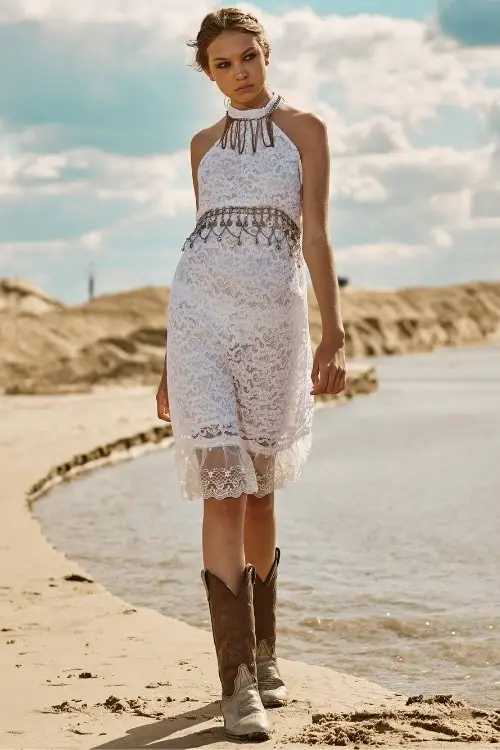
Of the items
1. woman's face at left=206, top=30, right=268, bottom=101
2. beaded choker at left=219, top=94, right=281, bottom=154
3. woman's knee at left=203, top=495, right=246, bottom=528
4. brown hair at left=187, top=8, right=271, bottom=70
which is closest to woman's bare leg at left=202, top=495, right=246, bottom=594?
woman's knee at left=203, top=495, right=246, bottom=528

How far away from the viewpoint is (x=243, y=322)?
12.3 feet

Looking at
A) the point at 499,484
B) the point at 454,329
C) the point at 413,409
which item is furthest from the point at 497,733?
the point at 454,329

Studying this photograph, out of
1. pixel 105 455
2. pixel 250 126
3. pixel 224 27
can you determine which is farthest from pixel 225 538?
pixel 105 455

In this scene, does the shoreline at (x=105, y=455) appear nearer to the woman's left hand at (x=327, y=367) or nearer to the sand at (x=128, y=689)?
the sand at (x=128, y=689)

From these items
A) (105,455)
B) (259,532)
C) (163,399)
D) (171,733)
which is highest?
(163,399)

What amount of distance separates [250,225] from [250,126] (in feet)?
0.96

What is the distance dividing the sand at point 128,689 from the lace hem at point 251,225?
1282 millimetres

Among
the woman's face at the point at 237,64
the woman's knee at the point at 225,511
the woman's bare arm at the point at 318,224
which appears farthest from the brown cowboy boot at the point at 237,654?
the woman's face at the point at 237,64

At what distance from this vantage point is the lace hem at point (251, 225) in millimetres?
3762

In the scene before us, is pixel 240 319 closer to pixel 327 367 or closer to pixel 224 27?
pixel 327 367

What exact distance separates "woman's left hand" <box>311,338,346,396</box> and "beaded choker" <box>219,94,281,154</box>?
1.90ft

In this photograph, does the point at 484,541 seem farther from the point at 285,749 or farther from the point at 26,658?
the point at 285,749

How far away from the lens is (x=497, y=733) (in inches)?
143

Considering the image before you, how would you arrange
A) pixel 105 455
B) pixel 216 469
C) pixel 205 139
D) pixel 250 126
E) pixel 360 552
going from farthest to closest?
pixel 105 455, pixel 360 552, pixel 205 139, pixel 250 126, pixel 216 469
